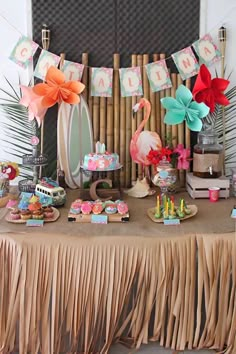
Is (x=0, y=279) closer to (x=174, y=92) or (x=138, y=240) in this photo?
(x=138, y=240)

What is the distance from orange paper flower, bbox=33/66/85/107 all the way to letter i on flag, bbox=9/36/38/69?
0.77ft

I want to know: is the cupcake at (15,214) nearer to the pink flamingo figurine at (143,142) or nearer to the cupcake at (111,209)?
the cupcake at (111,209)

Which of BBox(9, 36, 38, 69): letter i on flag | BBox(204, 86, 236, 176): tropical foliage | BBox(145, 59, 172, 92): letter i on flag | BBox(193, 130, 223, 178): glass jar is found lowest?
BBox(193, 130, 223, 178): glass jar

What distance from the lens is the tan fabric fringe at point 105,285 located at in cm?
186

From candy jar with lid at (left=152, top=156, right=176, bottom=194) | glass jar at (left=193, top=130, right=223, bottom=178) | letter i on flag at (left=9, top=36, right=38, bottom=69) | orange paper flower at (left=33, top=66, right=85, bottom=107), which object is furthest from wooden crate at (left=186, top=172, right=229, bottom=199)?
letter i on flag at (left=9, top=36, right=38, bottom=69)

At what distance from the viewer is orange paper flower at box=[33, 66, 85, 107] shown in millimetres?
2199

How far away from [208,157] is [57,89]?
750 millimetres

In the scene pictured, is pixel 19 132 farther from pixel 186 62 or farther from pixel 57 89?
pixel 186 62

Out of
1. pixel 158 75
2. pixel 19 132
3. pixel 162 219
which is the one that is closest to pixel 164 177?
pixel 162 219

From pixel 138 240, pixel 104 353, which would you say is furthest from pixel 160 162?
pixel 104 353

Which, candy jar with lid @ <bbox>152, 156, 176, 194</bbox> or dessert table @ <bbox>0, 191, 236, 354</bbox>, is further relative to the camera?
candy jar with lid @ <bbox>152, 156, 176, 194</bbox>

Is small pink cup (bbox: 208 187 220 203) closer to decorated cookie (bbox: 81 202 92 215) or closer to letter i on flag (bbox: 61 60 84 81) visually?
decorated cookie (bbox: 81 202 92 215)

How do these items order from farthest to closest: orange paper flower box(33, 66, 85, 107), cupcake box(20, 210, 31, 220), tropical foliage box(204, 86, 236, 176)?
tropical foliage box(204, 86, 236, 176) → orange paper flower box(33, 66, 85, 107) → cupcake box(20, 210, 31, 220)

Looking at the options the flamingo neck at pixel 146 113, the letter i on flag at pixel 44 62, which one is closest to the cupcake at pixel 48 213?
the flamingo neck at pixel 146 113
